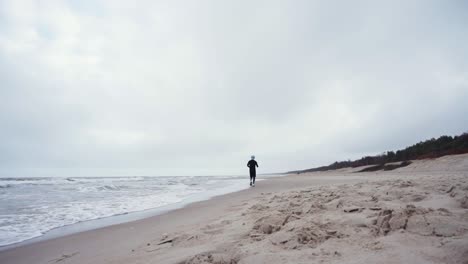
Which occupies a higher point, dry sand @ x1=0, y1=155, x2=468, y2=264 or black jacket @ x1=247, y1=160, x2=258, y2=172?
black jacket @ x1=247, y1=160, x2=258, y2=172

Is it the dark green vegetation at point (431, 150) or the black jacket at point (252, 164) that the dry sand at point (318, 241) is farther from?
the dark green vegetation at point (431, 150)

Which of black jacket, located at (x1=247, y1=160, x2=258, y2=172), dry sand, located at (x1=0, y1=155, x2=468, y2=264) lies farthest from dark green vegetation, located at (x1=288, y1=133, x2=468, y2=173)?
dry sand, located at (x1=0, y1=155, x2=468, y2=264)

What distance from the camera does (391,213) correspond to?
10.6 ft

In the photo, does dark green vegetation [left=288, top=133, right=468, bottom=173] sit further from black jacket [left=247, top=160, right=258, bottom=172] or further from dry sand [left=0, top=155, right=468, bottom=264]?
dry sand [left=0, top=155, right=468, bottom=264]

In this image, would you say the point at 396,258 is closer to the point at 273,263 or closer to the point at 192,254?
the point at 273,263

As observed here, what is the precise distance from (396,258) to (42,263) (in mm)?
4331

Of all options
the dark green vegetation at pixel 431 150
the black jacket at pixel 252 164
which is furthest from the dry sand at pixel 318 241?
the dark green vegetation at pixel 431 150

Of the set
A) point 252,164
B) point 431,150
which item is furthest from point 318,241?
point 431,150

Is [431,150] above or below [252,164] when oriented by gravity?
above

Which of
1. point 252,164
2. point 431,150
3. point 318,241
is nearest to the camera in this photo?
point 318,241

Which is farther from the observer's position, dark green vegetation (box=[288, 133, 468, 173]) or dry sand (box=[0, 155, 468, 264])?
dark green vegetation (box=[288, 133, 468, 173])

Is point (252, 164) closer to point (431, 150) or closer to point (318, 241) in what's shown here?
point (318, 241)

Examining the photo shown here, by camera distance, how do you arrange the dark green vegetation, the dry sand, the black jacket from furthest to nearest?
the dark green vegetation → the black jacket → the dry sand

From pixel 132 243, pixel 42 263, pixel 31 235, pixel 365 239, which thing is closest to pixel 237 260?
pixel 365 239
